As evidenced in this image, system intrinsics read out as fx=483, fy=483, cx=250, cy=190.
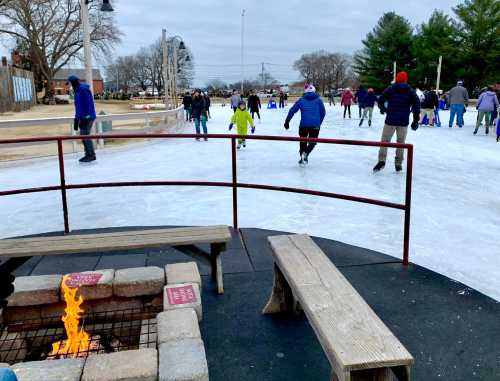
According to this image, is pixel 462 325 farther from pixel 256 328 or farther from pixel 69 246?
pixel 69 246

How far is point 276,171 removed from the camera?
8641 mm

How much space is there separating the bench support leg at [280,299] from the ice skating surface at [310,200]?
151 centimetres

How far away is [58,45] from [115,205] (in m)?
57.0

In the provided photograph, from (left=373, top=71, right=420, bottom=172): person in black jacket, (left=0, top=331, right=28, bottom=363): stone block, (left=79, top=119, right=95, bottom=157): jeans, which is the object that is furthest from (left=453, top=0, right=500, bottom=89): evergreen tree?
(left=0, top=331, right=28, bottom=363): stone block

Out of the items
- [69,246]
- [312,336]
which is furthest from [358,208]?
[69,246]

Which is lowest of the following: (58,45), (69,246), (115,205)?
(115,205)

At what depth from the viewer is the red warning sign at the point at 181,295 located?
2.90 m

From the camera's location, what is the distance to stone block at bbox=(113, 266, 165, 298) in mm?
3191

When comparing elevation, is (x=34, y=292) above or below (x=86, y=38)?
below

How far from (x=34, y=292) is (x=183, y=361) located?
1.41 metres

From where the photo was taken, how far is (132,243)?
3.39 metres

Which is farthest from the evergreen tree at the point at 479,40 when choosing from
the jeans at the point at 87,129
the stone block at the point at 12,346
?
the stone block at the point at 12,346

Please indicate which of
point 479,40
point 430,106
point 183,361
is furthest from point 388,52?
point 183,361

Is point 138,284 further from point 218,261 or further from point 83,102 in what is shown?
point 83,102
